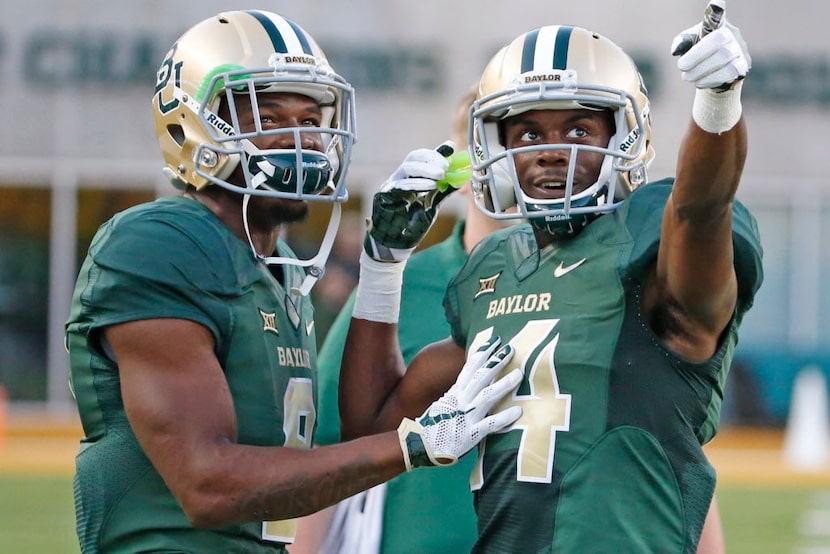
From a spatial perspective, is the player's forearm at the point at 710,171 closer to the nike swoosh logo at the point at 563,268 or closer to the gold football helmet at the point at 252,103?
the nike swoosh logo at the point at 563,268

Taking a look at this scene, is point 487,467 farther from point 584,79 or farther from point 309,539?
point 309,539

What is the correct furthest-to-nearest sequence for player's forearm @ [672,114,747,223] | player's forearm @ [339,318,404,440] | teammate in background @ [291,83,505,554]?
teammate in background @ [291,83,505,554]
player's forearm @ [339,318,404,440]
player's forearm @ [672,114,747,223]

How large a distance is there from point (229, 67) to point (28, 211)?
10.8 meters

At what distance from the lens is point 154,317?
9.27 ft

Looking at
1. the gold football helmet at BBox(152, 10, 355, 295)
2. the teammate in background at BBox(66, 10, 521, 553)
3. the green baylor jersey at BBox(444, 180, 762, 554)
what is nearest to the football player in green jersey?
the green baylor jersey at BBox(444, 180, 762, 554)

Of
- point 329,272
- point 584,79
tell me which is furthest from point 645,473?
point 329,272

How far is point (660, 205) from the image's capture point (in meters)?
2.86

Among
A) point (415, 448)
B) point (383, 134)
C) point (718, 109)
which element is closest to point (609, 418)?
point (415, 448)

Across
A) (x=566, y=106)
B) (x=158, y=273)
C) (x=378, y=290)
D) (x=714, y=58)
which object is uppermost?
(x=714, y=58)

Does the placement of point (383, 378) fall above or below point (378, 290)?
below

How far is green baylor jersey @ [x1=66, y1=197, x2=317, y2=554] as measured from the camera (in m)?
2.87

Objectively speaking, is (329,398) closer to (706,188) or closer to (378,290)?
(378,290)

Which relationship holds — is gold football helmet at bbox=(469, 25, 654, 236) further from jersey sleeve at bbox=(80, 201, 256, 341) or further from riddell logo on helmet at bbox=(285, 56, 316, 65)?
jersey sleeve at bbox=(80, 201, 256, 341)

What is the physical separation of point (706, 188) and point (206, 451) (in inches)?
43.6
